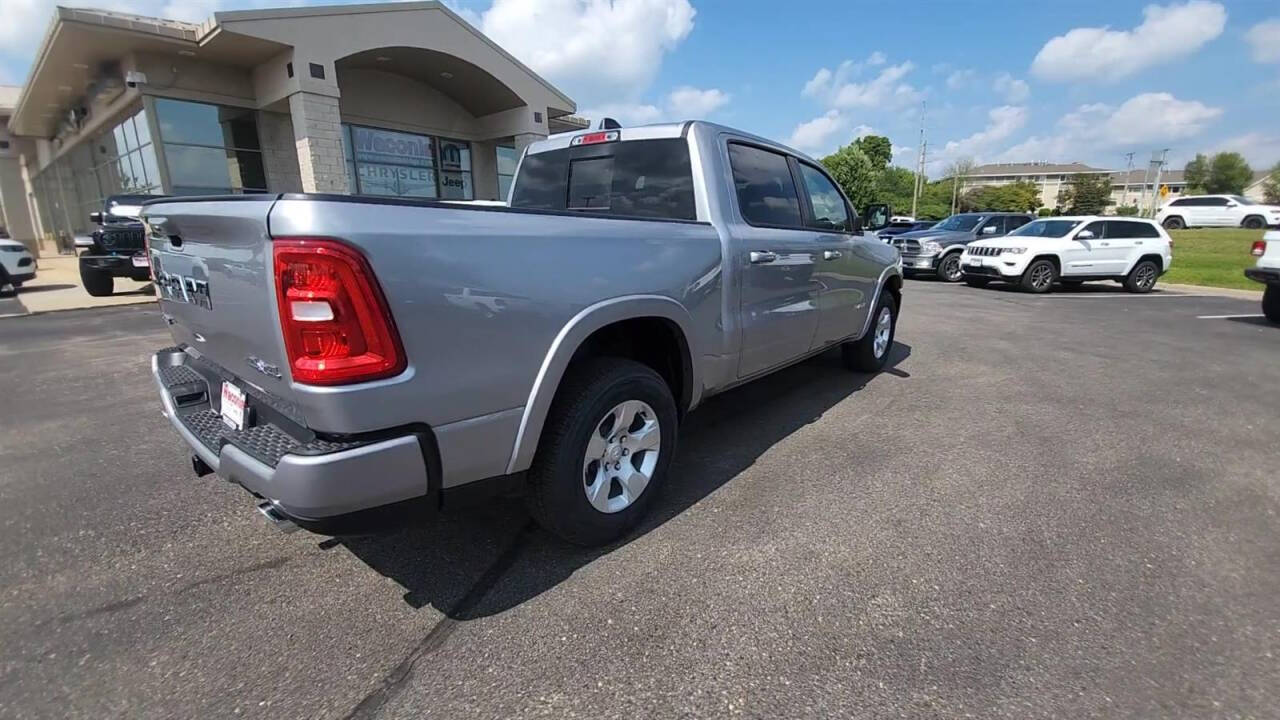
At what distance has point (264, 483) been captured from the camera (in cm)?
188

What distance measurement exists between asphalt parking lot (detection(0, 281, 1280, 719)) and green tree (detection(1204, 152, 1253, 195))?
99.8 m

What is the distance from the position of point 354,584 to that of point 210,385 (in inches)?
41.1

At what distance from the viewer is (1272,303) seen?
880 cm

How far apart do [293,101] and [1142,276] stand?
19093 millimetres

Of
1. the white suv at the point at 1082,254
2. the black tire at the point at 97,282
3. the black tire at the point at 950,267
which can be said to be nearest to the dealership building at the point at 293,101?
the black tire at the point at 97,282

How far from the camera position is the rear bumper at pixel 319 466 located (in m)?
1.79

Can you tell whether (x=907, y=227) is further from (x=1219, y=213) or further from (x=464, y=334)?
(x=464, y=334)

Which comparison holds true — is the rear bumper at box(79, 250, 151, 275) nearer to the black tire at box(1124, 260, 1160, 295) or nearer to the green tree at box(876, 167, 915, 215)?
the black tire at box(1124, 260, 1160, 295)

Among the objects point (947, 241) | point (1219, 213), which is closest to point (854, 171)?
point (1219, 213)

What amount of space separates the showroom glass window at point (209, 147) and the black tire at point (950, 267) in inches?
689

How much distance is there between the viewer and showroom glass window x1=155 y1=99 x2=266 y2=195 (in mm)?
14062

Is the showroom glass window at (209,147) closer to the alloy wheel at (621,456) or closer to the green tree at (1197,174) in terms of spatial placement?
the alloy wheel at (621,456)

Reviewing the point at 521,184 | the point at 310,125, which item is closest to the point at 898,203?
the point at 310,125

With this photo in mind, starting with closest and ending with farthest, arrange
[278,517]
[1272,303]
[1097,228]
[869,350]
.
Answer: [278,517]
[869,350]
[1272,303]
[1097,228]
